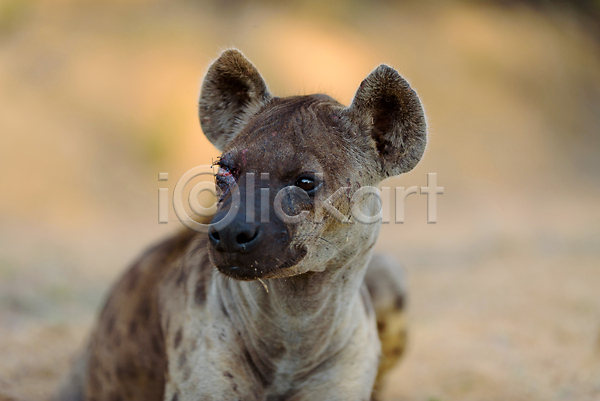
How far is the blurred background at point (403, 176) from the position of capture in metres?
5.72

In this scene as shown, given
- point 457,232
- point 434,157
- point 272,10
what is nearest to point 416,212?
point 457,232

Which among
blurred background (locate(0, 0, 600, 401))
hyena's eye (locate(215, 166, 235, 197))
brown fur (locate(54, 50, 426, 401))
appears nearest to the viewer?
brown fur (locate(54, 50, 426, 401))

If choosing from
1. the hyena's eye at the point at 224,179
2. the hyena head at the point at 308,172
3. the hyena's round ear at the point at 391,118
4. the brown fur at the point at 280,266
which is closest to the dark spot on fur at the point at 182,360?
the brown fur at the point at 280,266

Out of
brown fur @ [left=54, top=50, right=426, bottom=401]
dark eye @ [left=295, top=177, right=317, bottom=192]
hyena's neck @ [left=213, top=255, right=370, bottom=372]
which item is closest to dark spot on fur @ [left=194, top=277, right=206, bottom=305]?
brown fur @ [left=54, top=50, right=426, bottom=401]

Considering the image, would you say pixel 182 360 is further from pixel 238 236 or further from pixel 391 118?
pixel 391 118

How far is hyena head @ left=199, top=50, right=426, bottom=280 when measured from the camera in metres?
2.23

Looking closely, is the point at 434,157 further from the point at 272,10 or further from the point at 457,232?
the point at 272,10

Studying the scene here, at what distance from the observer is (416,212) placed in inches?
479

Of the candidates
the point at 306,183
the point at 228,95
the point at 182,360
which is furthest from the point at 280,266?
the point at 228,95

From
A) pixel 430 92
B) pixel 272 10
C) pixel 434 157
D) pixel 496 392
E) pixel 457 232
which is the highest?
pixel 272 10

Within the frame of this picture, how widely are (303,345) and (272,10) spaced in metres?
12.6

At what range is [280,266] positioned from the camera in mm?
2305

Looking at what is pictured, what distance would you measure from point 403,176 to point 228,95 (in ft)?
26.4

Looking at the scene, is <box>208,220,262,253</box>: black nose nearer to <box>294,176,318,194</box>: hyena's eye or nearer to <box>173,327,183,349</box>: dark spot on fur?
<box>294,176,318,194</box>: hyena's eye
